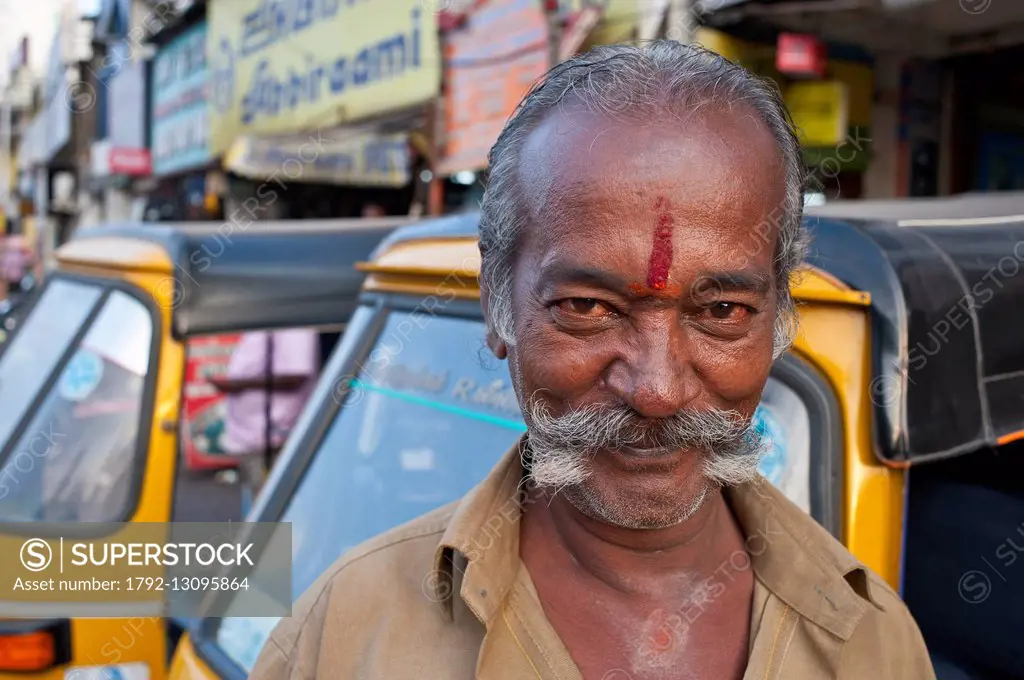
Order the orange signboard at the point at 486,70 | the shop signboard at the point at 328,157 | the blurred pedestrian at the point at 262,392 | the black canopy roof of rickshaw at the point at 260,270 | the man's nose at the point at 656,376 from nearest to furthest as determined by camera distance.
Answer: the man's nose at the point at 656,376 → the black canopy roof of rickshaw at the point at 260,270 → the blurred pedestrian at the point at 262,392 → the orange signboard at the point at 486,70 → the shop signboard at the point at 328,157

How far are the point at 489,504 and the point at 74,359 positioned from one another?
7.64 feet

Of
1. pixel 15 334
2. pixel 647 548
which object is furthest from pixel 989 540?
pixel 15 334

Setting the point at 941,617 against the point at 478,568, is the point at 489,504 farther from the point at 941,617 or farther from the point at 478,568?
the point at 941,617

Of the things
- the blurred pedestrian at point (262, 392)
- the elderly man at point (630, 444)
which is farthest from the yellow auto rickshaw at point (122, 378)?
the elderly man at point (630, 444)

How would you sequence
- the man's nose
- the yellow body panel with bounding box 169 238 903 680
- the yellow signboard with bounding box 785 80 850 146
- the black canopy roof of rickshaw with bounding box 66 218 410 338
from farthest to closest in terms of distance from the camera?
the yellow signboard with bounding box 785 80 850 146 < the black canopy roof of rickshaw with bounding box 66 218 410 338 < the yellow body panel with bounding box 169 238 903 680 < the man's nose

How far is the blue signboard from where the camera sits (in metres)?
14.3

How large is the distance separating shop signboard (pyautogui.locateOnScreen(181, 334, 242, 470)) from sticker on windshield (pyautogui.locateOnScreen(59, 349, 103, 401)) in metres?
4.10

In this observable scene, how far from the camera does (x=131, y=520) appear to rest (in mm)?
2768

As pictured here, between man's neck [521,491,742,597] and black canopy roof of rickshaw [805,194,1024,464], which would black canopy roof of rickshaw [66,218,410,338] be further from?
black canopy roof of rickshaw [805,194,1024,464]

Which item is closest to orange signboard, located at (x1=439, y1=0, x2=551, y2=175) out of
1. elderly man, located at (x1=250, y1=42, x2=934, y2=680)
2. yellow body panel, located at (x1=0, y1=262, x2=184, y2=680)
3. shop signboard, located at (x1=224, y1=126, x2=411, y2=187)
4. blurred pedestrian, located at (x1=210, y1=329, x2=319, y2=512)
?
shop signboard, located at (x1=224, y1=126, x2=411, y2=187)

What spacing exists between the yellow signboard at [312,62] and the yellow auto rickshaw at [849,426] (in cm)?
686

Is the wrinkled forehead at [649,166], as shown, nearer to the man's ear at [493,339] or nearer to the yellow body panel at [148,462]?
the man's ear at [493,339]

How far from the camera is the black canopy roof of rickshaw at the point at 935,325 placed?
4.75 feet

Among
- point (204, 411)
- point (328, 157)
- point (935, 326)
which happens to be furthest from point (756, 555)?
point (328, 157)
